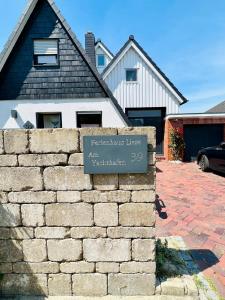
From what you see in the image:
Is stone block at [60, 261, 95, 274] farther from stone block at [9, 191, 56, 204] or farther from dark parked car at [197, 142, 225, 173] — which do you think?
dark parked car at [197, 142, 225, 173]

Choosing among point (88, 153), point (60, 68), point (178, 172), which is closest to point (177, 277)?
point (88, 153)

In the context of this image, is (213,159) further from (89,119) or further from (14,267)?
(14,267)

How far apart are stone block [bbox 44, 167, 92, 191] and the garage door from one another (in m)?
10.8

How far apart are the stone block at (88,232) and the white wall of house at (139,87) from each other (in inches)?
442

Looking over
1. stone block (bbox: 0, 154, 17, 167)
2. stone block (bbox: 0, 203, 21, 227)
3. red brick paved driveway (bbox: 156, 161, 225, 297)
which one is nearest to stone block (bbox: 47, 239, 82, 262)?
stone block (bbox: 0, 203, 21, 227)

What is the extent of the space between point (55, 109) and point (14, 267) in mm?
6254

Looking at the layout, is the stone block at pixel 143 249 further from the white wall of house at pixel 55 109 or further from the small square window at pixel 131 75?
the small square window at pixel 131 75

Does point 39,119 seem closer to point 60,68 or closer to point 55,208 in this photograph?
point 60,68

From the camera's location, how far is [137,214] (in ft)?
7.73

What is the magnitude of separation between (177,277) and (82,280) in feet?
3.86

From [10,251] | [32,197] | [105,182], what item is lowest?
[10,251]

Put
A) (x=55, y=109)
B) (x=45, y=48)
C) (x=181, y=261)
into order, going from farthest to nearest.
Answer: (x=55, y=109)
(x=45, y=48)
(x=181, y=261)

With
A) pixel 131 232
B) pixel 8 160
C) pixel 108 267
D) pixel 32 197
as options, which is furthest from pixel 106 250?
pixel 8 160

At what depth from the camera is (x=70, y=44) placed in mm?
7535
